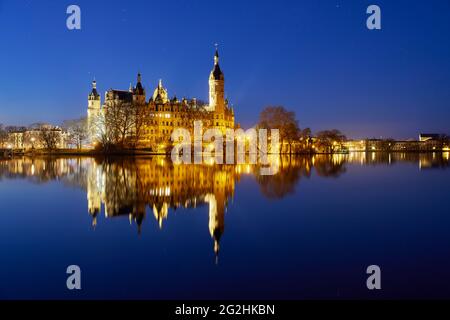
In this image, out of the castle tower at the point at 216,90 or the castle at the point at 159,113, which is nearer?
the castle at the point at 159,113

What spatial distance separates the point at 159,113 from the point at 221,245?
305 feet

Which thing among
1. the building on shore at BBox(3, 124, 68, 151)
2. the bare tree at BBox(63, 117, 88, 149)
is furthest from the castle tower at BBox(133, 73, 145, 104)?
the building on shore at BBox(3, 124, 68, 151)

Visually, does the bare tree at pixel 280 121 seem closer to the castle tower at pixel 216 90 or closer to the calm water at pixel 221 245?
the castle tower at pixel 216 90

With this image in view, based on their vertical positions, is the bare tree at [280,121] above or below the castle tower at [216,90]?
below

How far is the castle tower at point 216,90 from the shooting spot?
390 feet

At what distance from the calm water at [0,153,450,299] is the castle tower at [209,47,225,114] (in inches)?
3991

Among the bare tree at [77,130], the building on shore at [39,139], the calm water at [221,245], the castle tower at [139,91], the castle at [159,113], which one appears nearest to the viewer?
the calm water at [221,245]

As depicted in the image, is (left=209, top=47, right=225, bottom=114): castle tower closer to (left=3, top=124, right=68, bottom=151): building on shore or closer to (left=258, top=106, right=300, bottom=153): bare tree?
(left=258, top=106, right=300, bottom=153): bare tree

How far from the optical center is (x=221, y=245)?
9938 mm

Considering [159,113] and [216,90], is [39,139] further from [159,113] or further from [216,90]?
[216,90]

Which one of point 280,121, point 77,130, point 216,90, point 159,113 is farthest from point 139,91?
point 280,121

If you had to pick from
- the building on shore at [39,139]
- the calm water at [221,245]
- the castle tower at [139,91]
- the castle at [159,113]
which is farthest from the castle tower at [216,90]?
the calm water at [221,245]

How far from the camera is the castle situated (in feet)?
Result: 288
